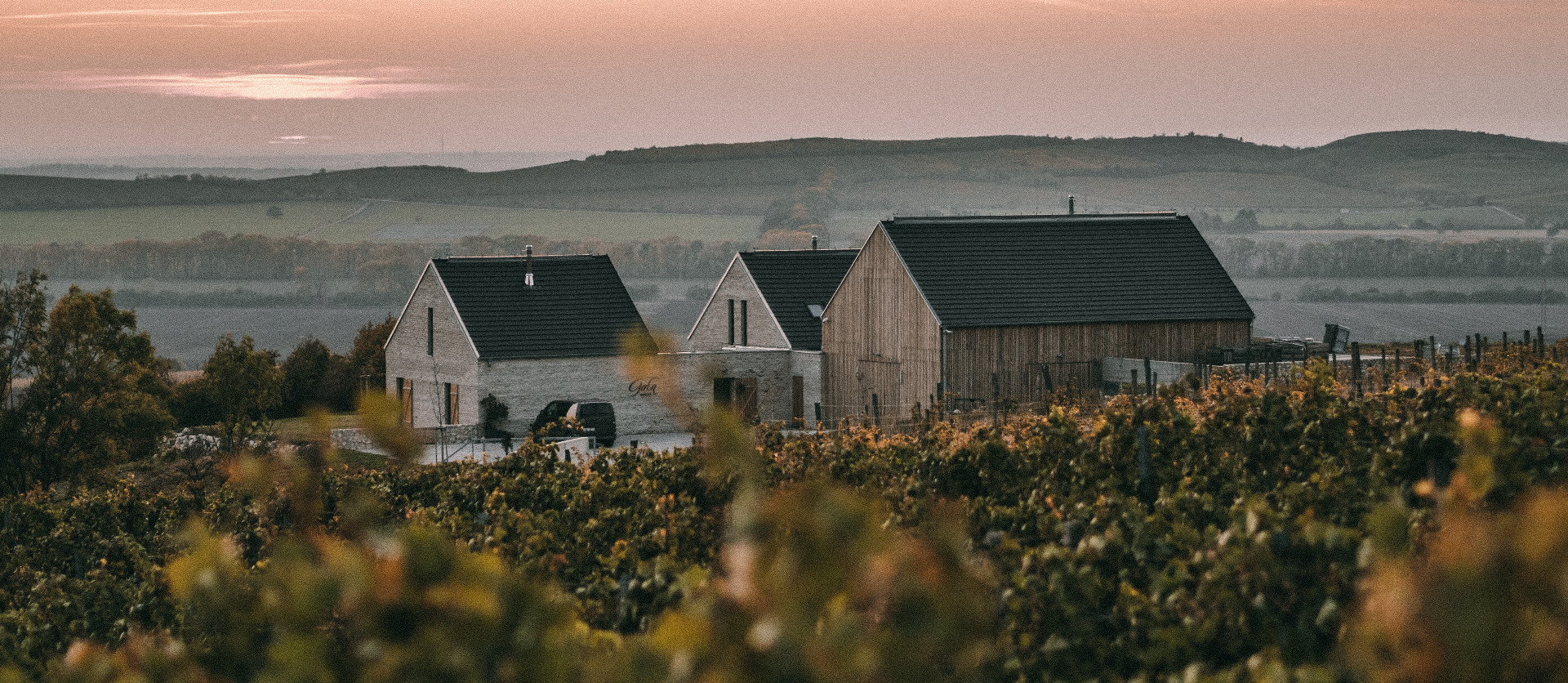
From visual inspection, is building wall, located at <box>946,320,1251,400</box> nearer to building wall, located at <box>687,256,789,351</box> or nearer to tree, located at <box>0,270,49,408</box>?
building wall, located at <box>687,256,789,351</box>

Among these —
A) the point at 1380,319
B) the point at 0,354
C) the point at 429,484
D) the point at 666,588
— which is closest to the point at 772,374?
the point at 0,354

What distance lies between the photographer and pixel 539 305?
4675 cm

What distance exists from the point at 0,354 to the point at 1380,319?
7074 inches

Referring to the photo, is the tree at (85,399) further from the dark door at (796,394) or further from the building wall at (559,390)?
the dark door at (796,394)

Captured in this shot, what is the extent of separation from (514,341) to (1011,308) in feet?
45.7

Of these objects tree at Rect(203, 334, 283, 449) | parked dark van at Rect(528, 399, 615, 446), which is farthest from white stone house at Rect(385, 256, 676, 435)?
tree at Rect(203, 334, 283, 449)

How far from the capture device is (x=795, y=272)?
5044 cm

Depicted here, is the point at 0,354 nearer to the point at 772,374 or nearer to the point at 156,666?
the point at 772,374

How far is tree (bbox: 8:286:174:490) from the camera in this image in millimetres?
45625

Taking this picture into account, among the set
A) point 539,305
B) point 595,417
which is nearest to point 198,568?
point 595,417

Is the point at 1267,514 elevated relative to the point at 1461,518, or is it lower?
lower

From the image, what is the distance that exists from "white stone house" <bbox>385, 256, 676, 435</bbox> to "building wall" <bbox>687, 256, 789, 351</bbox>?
12.5 feet

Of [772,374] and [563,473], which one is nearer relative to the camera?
[563,473]

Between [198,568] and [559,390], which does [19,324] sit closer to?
[559,390]
